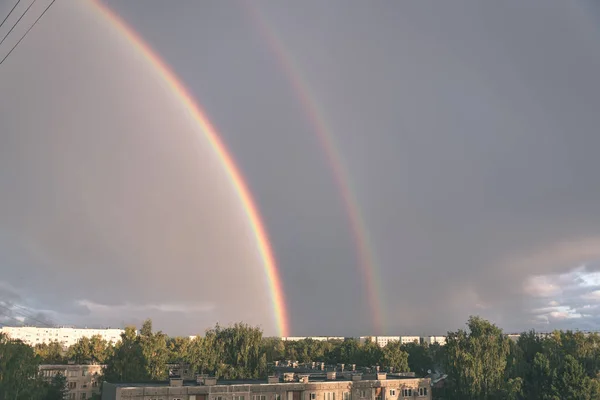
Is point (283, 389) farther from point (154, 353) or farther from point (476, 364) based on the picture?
point (154, 353)

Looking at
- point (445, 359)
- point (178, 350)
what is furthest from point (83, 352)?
point (445, 359)

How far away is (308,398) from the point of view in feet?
171

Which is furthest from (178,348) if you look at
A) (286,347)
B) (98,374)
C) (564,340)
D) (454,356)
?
(564,340)

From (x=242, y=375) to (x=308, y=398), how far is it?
3383 cm

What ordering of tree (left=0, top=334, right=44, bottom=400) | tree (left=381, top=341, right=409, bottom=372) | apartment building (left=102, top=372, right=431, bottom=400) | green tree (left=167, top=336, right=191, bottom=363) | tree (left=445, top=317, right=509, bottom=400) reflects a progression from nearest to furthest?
apartment building (left=102, top=372, right=431, bottom=400), tree (left=0, top=334, right=44, bottom=400), tree (left=445, top=317, right=509, bottom=400), tree (left=381, top=341, right=409, bottom=372), green tree (left=167, top=336, right=191, bottom=363)

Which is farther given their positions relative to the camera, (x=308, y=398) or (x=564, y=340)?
(x=564, y=340)

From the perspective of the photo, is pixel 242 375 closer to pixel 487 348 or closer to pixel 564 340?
pixel 487 348

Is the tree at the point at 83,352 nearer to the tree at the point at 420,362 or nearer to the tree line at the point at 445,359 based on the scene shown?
the tree line at the point at 445,359

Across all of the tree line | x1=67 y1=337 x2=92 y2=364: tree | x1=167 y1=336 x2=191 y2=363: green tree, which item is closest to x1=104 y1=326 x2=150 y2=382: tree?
the tree line

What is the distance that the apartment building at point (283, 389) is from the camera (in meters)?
45.6

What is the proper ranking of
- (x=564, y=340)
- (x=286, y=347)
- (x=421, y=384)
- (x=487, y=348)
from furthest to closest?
(x=286, y=347) < (x=564, y=340) < (x=487, y=348) < (x=421, y=384)

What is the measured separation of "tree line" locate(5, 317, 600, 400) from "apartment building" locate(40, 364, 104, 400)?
489cm

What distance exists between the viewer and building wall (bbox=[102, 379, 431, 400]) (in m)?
45.2

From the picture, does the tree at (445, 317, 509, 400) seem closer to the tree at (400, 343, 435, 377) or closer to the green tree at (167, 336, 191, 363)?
the tree at (400, 343, 435, 377)
